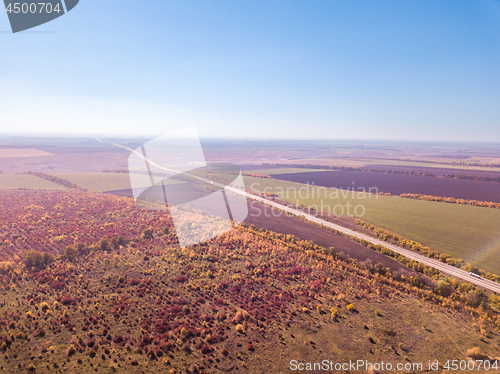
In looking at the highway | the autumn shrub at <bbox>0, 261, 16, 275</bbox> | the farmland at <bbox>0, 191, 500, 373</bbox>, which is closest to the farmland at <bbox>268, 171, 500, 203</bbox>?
the highway

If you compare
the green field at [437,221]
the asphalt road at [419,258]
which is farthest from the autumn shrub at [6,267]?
the green field at [437,221]

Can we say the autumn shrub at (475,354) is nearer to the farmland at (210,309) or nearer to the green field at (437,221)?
the farmland at (210,309)

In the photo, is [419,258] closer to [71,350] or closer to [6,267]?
[71,350]

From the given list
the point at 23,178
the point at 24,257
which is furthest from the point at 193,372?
the point at 23,178

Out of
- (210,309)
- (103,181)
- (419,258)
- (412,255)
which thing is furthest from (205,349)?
(103,181)

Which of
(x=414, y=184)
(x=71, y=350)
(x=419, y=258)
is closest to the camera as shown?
(x=71, y=350)

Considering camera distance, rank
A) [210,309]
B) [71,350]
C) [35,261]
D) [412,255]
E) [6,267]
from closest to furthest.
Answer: [71,350]
[210,309]
[6,267]
[35,261]
[412,255]

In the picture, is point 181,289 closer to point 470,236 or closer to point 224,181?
point 470,236
